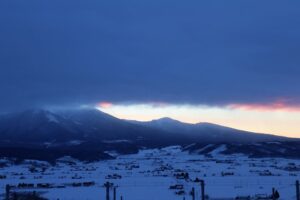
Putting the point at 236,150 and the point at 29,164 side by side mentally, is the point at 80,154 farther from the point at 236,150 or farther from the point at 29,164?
the point at 236,150

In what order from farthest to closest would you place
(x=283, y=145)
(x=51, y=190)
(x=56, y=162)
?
(x=283, y=145), (x=56, y=162), (x=51, y=190)

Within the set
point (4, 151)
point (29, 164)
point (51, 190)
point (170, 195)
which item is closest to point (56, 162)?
point (29, 164)

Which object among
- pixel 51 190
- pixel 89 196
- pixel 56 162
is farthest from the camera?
pixel 56 162

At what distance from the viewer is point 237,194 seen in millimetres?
38188

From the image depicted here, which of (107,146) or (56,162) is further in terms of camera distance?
(107,146)

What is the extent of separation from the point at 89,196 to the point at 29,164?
68.6 meters

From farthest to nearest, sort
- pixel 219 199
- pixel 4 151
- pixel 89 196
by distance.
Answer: pixel 4 151 → pixel 89 196 → pixel 219 199

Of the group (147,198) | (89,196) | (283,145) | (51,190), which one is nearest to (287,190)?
(147,198)

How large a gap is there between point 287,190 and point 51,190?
1868 cm

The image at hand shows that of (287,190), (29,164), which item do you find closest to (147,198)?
(287,190)

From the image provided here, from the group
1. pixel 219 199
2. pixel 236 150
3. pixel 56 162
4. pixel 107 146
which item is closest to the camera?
pixel 219 199

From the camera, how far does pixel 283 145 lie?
514 feet

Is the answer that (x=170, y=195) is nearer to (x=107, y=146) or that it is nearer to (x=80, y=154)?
(x=80, y=154)

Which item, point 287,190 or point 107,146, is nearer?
point 287,190
